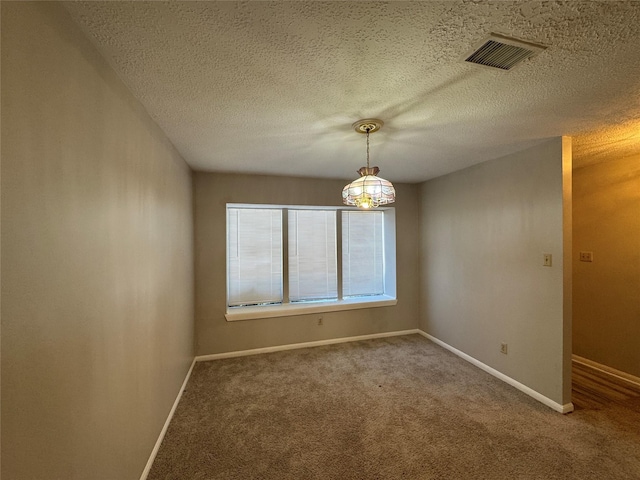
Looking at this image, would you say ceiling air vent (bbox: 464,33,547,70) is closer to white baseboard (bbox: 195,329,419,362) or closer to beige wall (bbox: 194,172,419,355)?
beige wall (bbox: 194,172,419,355)

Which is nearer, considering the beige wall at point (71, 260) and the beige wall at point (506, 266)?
the beige wall at point (71, 260)

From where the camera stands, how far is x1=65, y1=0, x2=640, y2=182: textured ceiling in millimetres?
1012

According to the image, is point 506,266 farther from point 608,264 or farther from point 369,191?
point 369,191

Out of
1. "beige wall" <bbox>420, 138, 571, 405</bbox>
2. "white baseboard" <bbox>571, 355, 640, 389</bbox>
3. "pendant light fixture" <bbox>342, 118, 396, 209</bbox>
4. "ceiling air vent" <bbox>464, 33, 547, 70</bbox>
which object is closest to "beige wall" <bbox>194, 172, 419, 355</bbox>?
"beige wall" <bbox>420, 138, 571, 405</bbox>

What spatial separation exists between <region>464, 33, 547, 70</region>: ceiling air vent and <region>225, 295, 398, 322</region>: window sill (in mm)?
3169

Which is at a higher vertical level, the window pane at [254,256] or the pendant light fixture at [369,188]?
the pendant light fixture at [369,188]

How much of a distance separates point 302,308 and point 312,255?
804mm

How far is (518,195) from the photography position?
2.65 m

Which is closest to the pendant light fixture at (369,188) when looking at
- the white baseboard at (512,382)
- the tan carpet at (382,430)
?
the tan carpet at (382,430)

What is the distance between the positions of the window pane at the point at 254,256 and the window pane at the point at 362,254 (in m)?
1.06

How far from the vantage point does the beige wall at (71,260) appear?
74 centimetres

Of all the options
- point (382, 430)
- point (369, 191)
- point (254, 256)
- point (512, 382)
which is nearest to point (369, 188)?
point (369, 191)

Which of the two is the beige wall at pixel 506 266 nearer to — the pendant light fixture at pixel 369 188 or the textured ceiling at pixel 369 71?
the textured ceiling at pixel 369 71

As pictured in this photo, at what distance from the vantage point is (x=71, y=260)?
0.98 m
